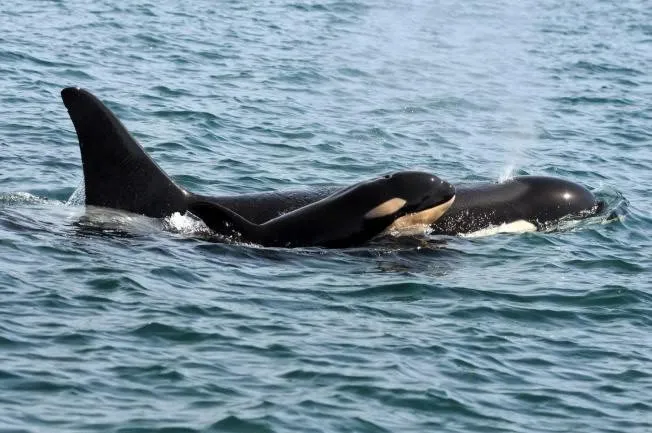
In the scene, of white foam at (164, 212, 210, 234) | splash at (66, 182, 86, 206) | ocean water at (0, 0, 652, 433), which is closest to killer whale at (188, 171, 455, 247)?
white foam at (164, 212, 210, 234)

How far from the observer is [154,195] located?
18.9 meters

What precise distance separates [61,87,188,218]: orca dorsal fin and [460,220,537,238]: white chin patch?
4381 mm

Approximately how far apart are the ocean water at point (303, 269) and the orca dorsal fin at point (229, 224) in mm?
438

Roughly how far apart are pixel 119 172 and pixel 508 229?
5.91 meters

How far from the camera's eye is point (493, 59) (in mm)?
40688

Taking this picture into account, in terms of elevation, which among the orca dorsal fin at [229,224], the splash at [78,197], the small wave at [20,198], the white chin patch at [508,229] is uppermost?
the orca dorsal fin at [229,224]

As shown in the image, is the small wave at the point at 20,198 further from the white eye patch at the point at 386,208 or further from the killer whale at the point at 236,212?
the white eye patch at the point at 386,208

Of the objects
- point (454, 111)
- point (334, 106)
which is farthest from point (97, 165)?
point (454, 111)

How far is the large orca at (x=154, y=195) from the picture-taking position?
730 inches

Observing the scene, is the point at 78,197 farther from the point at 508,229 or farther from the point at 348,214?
the point at 508,229

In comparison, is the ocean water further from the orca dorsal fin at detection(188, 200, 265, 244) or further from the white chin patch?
the orca dorsal fin at detection(188, 200, 265, 244)

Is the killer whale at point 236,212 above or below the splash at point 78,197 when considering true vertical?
above

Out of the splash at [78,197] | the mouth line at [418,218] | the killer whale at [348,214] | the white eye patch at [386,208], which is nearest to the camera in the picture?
the killer whale at [348,214]

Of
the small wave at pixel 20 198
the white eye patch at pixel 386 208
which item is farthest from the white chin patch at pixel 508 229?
the small wave at pixel 20 198
